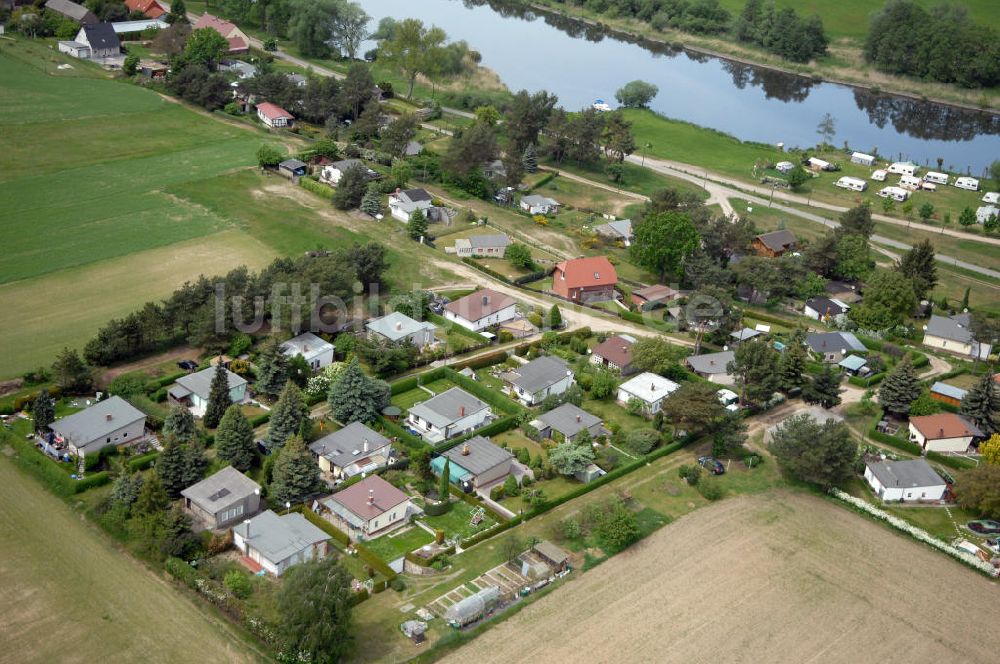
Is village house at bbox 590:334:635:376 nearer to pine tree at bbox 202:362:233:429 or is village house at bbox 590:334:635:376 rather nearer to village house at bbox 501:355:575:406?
village house at bbox 501:355:575:406

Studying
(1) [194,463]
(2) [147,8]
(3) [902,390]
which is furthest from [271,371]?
(2) [147,8]

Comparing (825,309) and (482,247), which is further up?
(825,309)

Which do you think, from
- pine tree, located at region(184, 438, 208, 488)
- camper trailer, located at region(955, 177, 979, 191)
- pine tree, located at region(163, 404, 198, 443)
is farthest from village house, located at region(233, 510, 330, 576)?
camper trailer, located at region(955, 177, 979, 191)

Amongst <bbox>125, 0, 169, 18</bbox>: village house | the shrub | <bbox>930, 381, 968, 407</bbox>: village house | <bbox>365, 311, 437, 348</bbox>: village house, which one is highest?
<bbox>125, 0, 169, 18</bbox>: village house

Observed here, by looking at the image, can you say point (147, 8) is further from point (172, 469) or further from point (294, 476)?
point (294, 476)

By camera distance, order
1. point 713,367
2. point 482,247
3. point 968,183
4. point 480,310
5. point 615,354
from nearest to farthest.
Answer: point 713,367 → point 615,354 → point 480,310 → point 482,247 → point 968,183

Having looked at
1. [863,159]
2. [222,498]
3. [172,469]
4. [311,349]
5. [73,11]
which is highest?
[73,11]

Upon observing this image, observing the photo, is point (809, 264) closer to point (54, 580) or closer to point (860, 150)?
point (860, 150)

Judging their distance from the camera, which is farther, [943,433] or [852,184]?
[852,184]
